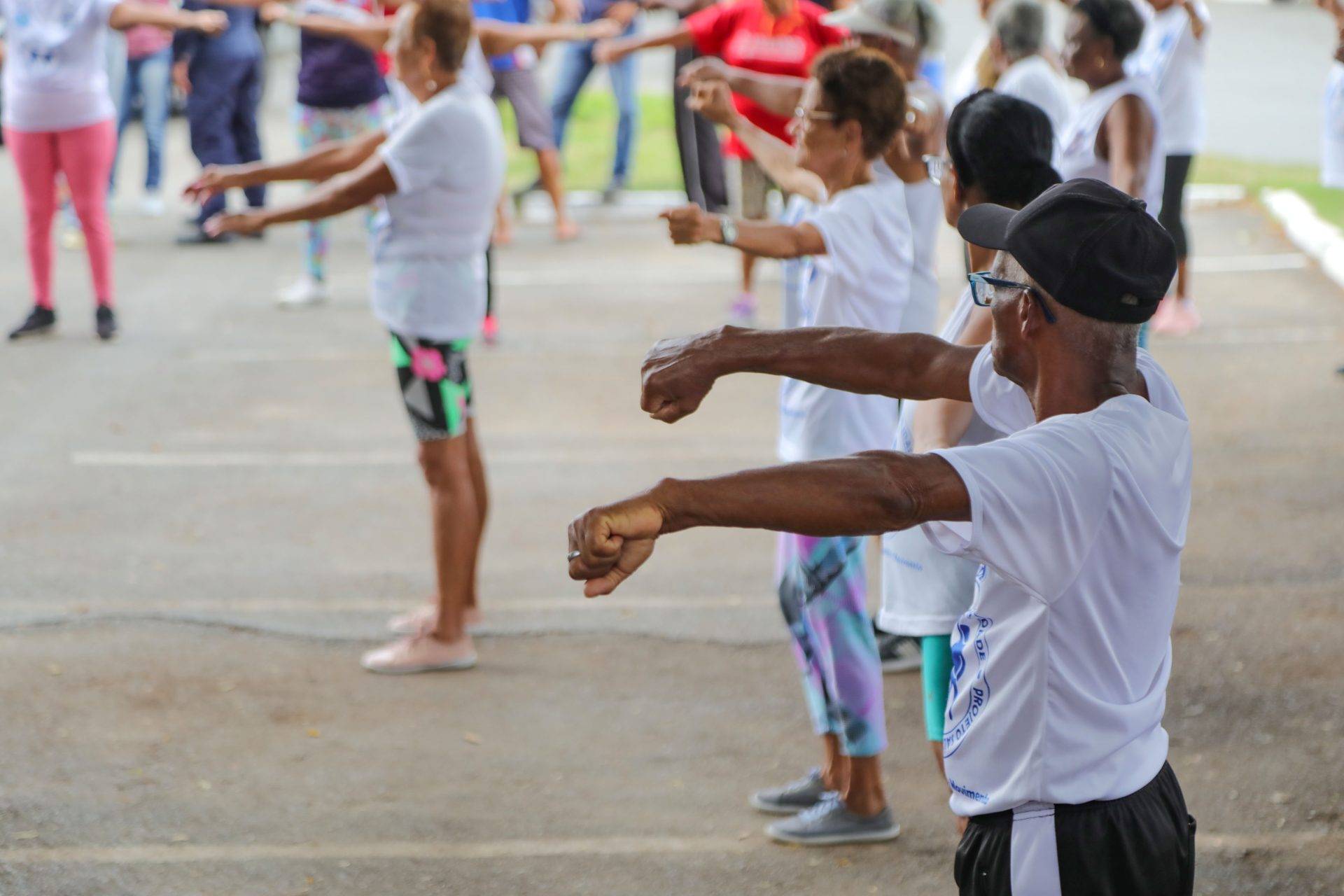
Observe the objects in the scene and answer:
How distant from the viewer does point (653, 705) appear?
4996 millimetres

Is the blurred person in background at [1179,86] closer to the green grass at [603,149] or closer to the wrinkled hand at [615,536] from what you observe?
the green grass at [603,149]

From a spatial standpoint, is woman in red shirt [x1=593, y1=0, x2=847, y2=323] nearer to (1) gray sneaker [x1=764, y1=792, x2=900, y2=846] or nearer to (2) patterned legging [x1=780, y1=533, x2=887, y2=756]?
(2) patterned legging [x1=780, y1=533, x2=887, y2=756]

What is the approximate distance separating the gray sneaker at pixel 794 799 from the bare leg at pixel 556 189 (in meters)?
8.06

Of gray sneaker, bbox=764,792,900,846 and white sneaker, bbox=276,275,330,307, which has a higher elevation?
gray sneaker, bbox=764,792,900,846

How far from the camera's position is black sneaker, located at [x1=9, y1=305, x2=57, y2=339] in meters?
9.41

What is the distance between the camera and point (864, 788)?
13.4 feet

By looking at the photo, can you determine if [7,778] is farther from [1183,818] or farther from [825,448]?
[1183,818]

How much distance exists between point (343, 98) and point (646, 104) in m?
8.72

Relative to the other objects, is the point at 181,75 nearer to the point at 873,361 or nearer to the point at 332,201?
the point at 332,201

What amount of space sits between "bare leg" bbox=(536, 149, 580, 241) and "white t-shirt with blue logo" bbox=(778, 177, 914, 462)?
7.80 metres

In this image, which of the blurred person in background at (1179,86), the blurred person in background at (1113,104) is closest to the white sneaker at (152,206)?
the blurred person in background at (1179,86)

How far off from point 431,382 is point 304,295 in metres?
5.72

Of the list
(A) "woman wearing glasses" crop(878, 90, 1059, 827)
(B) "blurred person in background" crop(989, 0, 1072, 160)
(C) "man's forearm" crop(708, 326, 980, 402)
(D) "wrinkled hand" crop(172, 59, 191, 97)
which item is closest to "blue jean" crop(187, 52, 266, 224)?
(D) "wrinkled hand" crop(172, 59, 191, 97)

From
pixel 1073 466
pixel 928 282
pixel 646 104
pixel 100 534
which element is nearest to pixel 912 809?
pixel 928 282
